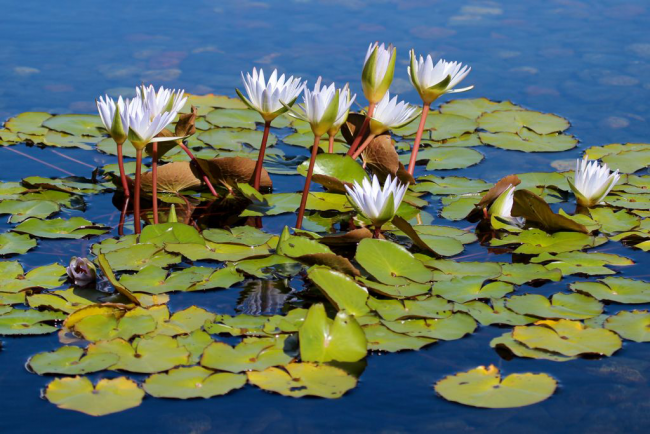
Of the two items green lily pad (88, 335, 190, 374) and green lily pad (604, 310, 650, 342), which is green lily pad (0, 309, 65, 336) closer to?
green lily pad (88, 335, 190, 374)

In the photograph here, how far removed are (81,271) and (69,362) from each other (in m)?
0.67

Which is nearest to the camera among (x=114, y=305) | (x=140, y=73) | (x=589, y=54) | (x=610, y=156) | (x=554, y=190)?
(x=114, y=305)

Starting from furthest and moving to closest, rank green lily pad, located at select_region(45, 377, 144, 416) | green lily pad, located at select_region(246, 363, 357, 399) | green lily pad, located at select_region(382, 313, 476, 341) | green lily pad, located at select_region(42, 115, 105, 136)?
green lily pad, located at select_region(42, 115, 105, 136) < green lily pad, located at select_region(382, 313, 476, 341) < green lily pad, located at select_region(246, 363, 357, 399) < green lily pad, located at select_region(45, 377, 144, 416)

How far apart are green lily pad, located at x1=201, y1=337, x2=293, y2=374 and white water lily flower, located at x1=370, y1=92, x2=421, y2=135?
5.34 feet

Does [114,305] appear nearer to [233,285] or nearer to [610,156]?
[233,285]

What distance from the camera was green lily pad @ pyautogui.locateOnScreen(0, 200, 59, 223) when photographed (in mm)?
4176

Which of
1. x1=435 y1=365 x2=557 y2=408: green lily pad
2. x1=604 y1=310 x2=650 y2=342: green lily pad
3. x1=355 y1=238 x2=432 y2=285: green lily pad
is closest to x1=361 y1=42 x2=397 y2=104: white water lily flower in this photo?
x1=355 y1=238 x2=432 y2=285: green lily pad

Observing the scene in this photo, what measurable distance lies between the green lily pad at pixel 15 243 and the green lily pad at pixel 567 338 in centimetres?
238

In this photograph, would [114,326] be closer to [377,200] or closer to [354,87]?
[377,200]

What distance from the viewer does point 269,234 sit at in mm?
4023

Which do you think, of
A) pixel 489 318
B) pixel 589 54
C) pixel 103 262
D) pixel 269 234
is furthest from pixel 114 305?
pixel 589 54

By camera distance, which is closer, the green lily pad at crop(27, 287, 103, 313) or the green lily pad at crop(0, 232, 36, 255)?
the green lily pad at crop(27, 287, 103, 313)

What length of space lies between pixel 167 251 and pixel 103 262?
0.50 metres

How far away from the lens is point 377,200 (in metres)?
3.49
